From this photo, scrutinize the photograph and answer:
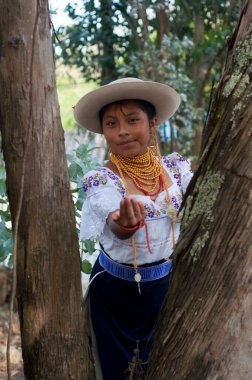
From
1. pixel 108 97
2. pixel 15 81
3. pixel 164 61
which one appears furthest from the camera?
pixel 164 61

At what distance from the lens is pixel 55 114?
160cm

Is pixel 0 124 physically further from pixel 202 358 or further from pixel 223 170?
pixel 202 358

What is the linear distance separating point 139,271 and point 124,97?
552 mm

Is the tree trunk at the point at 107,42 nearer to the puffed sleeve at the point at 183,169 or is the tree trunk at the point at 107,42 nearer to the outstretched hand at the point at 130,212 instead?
the puffed sleeve at the point at 183,169

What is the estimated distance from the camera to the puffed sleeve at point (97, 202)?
68.1 inches

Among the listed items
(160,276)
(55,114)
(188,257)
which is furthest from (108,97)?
(188,257)

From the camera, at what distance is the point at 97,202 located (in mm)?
1743

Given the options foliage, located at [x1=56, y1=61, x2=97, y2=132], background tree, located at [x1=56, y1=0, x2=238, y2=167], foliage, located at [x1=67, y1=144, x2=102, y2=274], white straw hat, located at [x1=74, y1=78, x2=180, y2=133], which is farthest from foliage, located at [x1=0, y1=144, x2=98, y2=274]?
foliage, located at [x1=56, y1=61, x2=97, y2=132]

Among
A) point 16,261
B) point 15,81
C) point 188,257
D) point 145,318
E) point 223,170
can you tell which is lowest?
point 145,318

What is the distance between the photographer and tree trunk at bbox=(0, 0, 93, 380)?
5.06 feet

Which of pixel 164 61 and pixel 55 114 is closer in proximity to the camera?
pixel 55 114

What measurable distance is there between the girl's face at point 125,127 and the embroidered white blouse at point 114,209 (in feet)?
0.30

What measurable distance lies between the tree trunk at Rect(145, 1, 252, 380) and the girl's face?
52 cm

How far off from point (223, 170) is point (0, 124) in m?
0.63
